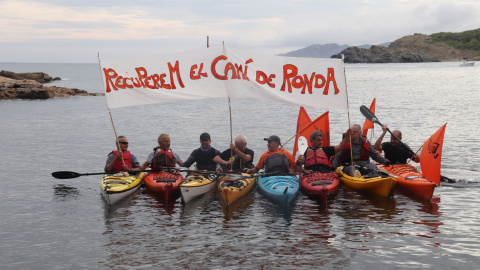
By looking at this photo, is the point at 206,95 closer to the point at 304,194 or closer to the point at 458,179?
the point at 304,194

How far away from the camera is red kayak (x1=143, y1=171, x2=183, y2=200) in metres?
15.8

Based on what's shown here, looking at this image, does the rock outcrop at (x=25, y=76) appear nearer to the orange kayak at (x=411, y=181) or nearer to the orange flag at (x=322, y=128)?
the orange flag at (x=322, y=128)

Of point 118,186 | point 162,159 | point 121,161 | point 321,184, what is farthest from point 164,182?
point 321,184

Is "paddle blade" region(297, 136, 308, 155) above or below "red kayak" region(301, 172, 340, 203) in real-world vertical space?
above

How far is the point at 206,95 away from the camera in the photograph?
1641 centimetres

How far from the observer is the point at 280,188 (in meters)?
14.7

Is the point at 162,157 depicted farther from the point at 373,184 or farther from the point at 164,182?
the point at 373,184

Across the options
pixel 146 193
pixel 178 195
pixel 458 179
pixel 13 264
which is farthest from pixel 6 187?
pixel 458 179

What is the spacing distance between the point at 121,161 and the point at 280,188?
554 cm

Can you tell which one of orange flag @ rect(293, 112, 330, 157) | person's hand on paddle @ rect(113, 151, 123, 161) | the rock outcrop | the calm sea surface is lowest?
the calm sea surface

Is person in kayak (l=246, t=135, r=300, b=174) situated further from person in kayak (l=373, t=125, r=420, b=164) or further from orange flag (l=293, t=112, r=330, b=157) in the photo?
person in kayak (l=373, t=125, r=420, b=164)

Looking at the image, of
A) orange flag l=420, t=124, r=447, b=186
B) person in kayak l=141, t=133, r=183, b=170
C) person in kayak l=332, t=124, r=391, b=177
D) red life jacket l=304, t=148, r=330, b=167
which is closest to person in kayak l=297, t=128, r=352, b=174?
red life jacket l=304, t=148, r=330, b=167

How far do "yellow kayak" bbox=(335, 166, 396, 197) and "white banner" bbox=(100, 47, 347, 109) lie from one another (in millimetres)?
2444

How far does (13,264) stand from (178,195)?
6335 mm
